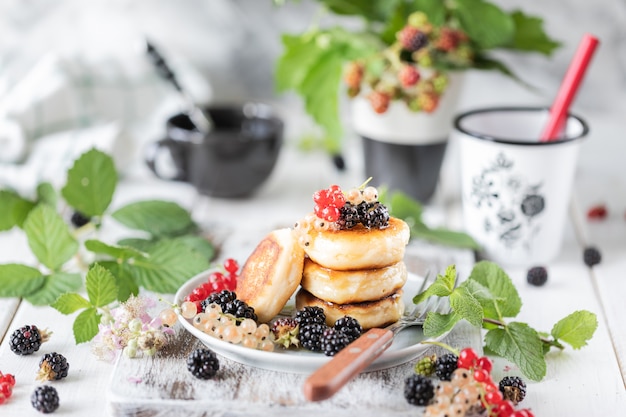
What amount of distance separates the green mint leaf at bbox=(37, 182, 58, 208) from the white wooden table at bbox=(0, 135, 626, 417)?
11 centimetres

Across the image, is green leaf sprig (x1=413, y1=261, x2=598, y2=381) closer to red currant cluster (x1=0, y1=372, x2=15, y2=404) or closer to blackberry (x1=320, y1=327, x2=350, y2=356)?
blackberry (x1=320, y1=327, x2=350, y2=356)

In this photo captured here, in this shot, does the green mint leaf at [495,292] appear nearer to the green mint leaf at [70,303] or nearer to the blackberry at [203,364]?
the blackberry at [203,364]

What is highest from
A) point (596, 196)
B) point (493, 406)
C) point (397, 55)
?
point (397, 55)

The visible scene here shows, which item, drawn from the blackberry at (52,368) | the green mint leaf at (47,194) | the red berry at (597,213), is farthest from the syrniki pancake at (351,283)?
the red berry at (597,213)

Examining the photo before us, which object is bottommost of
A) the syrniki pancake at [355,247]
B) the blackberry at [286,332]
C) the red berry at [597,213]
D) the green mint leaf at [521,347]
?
the red berry at [597,213]

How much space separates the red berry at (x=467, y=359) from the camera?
1239 mm

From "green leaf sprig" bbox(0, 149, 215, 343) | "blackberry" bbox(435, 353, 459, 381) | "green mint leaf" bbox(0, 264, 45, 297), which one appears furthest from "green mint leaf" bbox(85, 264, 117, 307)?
"blackberry" bbox(435, 353, 459, 381)

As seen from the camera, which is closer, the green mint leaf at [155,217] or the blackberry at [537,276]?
the blackberry at [537,276]

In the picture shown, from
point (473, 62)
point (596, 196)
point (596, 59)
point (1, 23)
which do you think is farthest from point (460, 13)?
point (1, 23)

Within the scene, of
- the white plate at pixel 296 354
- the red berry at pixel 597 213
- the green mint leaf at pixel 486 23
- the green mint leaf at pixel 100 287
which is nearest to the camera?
the white plate at pixel 296 354

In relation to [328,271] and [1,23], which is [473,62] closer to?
[328,271]

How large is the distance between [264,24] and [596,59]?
0.97 m

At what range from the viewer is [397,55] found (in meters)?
1.93

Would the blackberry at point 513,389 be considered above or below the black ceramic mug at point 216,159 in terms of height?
above
